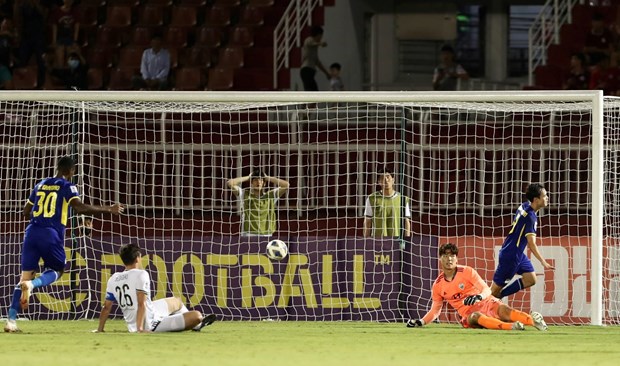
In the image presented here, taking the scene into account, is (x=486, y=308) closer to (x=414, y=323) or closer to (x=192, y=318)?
(x=414, y=323)

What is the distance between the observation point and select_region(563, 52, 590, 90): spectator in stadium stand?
70.1 ft

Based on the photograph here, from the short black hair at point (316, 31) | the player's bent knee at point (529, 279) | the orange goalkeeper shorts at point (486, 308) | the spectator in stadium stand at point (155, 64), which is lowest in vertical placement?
the orange goalkeeper shorts at point (486, 308)

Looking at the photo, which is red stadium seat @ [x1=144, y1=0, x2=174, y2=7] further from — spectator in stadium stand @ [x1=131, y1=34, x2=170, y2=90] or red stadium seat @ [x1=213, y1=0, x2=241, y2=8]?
spectator in stadium stand @ [x1=131, y1=34, x2=170, y2=90]

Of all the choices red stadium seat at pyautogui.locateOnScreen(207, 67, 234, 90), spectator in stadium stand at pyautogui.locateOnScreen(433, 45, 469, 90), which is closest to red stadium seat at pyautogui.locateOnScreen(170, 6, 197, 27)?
red stadium seat at pyautogui.locateOnScreen(207, 67, 234, 90)

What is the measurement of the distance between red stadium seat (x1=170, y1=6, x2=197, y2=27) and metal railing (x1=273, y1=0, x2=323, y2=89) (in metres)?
1.47

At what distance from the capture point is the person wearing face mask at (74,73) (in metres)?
22.6

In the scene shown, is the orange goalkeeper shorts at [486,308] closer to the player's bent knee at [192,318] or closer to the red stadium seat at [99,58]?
the player's bent knee at [192,318]

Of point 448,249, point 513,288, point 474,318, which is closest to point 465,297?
point 474,318

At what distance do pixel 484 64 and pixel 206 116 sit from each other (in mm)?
8909

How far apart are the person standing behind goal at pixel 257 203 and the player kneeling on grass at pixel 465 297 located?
8.06 feet

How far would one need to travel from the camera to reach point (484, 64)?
2748 centimetres

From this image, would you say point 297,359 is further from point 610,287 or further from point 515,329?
point 610,287

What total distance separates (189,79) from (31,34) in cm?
271

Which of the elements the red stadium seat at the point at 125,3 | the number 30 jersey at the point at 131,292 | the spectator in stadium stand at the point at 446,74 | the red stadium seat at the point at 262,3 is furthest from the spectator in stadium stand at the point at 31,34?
the number 30 jersey at the point at 131,292
